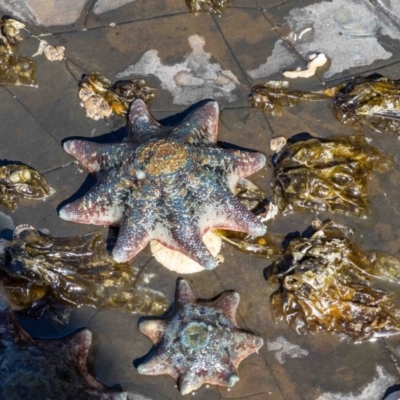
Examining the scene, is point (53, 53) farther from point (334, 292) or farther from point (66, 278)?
point (334, 292)

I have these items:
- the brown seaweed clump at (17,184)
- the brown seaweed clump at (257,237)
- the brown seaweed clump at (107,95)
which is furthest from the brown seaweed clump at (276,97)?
the brown seaweed clump at (17,184)

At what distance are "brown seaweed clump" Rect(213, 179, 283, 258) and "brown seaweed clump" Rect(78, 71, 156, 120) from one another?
1.67 metres

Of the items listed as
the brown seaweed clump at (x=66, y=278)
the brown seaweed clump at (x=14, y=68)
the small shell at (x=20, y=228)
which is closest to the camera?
the brown seaweed clump at (x=66, y=278)

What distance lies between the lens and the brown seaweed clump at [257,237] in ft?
22.4

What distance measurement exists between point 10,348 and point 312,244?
Result: 3.25 m

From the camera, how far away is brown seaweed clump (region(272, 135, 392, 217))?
272 inches

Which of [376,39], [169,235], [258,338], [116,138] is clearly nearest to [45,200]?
[116,138]

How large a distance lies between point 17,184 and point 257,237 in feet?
9.00

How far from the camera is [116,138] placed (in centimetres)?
738

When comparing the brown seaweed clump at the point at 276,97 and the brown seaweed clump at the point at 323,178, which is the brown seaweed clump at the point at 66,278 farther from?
the brown seaweed clump at the point at 276,97

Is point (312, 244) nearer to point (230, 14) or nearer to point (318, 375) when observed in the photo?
point (318, 375)

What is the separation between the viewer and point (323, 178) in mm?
6934

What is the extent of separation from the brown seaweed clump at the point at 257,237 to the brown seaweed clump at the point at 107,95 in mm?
1669

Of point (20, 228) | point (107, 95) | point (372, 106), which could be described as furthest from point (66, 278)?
point (372, 106)
